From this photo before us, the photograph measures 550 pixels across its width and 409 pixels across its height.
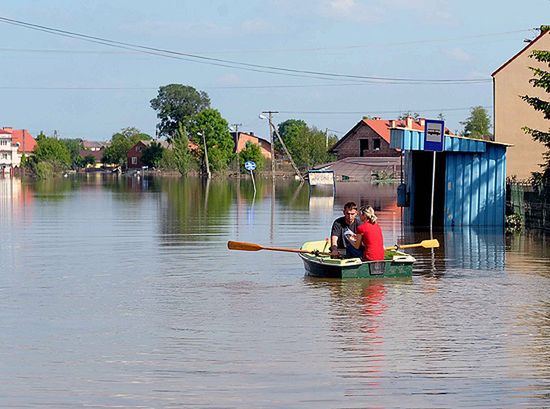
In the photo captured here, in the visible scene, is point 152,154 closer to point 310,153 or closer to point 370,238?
point 310,153

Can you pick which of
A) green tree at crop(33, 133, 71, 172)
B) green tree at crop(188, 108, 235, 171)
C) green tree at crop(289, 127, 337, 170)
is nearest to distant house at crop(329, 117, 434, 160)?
green tree at crop(289, 127, 337, 170)

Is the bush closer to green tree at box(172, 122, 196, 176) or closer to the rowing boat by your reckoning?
green tree at box(172, 122, 196, 176)

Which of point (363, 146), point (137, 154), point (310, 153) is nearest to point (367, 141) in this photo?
point (363, 146)

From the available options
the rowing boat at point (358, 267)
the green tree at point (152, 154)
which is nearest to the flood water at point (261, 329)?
the rowing boat at point (358, 267)

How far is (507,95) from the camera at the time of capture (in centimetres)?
4997

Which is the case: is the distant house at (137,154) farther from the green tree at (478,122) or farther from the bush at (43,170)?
the green tree at (478,122)

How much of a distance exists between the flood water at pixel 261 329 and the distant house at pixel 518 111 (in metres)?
21.7

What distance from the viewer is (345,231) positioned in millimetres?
21000

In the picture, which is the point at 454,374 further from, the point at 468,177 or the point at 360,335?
the point at 468,177

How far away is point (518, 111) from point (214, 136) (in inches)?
3636

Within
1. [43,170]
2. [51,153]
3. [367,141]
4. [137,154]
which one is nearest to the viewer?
[367,141]

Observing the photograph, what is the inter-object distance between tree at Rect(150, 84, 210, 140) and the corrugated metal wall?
13769 cm

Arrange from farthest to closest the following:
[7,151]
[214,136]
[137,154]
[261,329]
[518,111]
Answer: [7,151]
[137,154]
[214,136]
[518,111]
[261,329]

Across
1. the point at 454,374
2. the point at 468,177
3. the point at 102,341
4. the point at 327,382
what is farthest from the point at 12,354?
the point at 468,177
